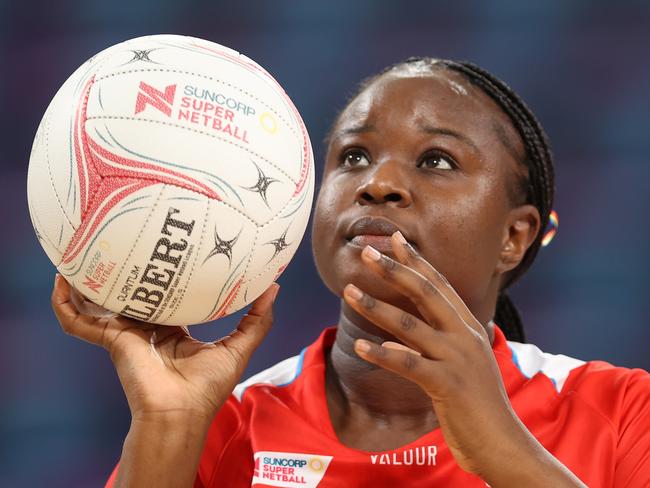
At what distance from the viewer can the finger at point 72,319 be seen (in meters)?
1.83

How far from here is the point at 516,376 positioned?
213 centimetres

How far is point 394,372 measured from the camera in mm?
1729

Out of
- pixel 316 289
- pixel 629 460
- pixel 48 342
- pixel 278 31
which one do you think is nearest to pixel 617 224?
pixel 316 289

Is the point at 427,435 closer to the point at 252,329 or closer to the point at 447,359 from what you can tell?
the point at 252,329

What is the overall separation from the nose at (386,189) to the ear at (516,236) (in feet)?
1.08

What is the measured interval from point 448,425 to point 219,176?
1.85ft

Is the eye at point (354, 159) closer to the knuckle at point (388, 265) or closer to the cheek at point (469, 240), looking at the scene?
the cheek at point (469, 240)

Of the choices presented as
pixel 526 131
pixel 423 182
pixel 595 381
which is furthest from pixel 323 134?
pixel 595 381

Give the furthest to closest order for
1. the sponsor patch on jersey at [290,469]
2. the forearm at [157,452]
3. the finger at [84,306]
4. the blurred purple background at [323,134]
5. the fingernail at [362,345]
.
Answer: the blurred purple background at [323,134] < the sponsor patch on jersey at [290,469] < the finger at [84,306] < the forearm at [157,452] < the fingernail at [362,345]

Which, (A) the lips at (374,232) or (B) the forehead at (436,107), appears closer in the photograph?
(A) the lips at (374,232)

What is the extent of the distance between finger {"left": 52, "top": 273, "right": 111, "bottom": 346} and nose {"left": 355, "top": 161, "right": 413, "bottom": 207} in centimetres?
60

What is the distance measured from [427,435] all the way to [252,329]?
44 cm

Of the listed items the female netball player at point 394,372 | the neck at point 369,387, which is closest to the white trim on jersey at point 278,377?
the female netball player at point 394,372

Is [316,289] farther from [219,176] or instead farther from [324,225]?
[219,176]
